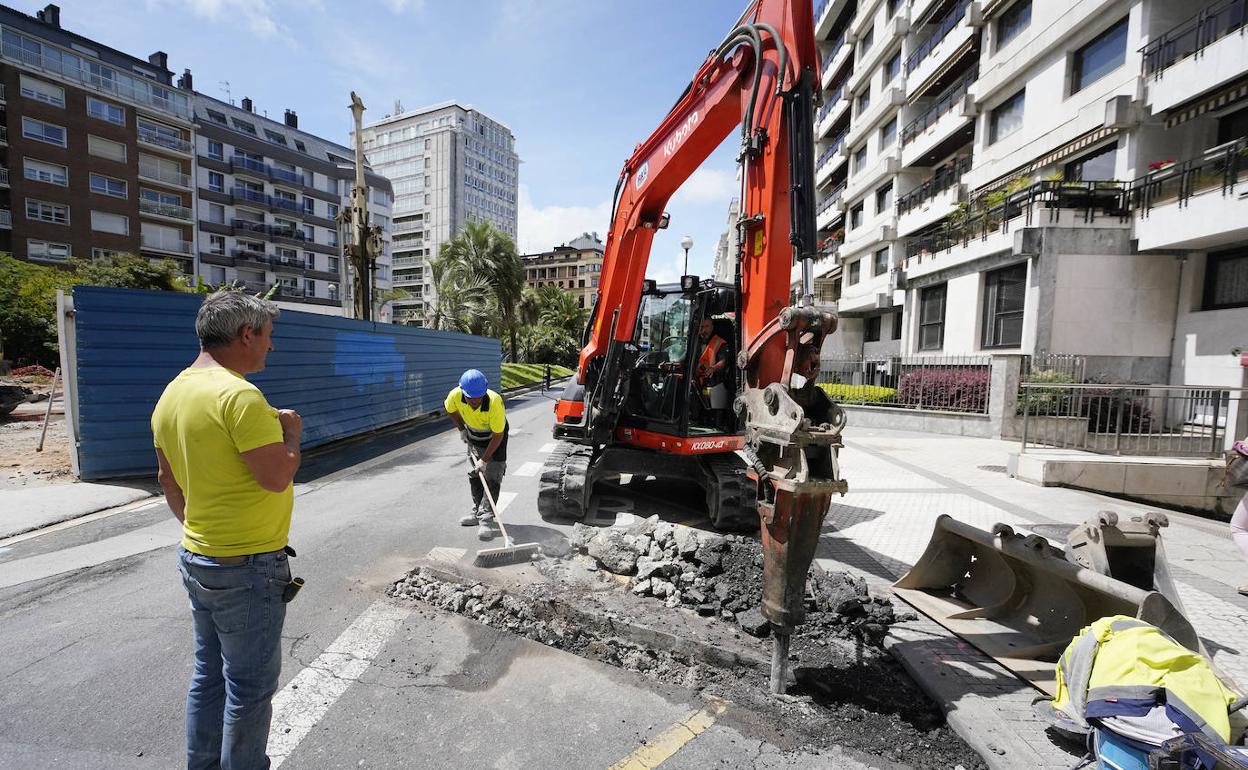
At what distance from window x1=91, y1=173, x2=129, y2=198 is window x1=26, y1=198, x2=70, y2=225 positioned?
237cm

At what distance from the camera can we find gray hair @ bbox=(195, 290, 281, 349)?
2.01 meters

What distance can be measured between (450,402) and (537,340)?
38.9m

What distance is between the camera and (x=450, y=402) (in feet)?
19.4

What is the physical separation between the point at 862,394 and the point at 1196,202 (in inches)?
315

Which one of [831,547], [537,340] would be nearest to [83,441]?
[831,547]

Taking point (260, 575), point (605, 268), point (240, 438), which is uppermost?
point (605, 268)

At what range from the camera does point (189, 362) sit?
7742mm

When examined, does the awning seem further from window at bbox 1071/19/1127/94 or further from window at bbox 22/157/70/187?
window at bbox 22/157/70/187

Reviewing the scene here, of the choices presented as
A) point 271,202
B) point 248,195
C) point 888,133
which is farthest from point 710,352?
point 271,202

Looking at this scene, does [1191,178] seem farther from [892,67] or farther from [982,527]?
[892,67]

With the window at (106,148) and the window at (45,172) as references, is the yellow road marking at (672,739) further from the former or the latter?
the window at (106,148)

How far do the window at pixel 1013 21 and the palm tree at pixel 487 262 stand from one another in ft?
81.5

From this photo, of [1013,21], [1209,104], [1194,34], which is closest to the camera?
[1209,104]

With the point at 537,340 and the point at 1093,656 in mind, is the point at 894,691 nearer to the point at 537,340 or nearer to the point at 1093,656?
the point at 1093,656
